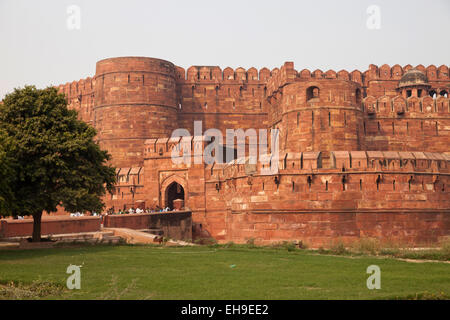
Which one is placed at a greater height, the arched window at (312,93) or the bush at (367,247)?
the arched window at (312,93)

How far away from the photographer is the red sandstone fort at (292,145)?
65.1 ft

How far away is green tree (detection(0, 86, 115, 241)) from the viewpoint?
14.5 metres

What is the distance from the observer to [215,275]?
913cm

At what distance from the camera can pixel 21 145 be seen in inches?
565

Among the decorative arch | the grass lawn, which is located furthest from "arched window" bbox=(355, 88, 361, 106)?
the grass lawn

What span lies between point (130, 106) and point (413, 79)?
1744 cm

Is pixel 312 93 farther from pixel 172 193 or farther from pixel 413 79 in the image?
pixel 172 193

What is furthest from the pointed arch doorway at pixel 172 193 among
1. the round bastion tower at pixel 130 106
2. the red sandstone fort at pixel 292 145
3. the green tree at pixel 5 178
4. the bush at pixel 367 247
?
the green tree at pixel 5 178

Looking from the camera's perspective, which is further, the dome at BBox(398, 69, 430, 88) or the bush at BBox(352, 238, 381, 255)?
the dome at BBox(398, 69, 430, 88)

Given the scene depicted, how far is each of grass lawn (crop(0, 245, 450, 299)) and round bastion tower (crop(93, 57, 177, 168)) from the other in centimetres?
1940

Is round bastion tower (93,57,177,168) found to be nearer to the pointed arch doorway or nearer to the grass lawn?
the pointed arch doorway

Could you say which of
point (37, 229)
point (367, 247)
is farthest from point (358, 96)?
point (37, 229)

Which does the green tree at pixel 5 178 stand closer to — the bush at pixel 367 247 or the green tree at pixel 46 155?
the green tree at pixel 46 155

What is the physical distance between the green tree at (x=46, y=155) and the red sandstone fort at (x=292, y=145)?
748 cm
